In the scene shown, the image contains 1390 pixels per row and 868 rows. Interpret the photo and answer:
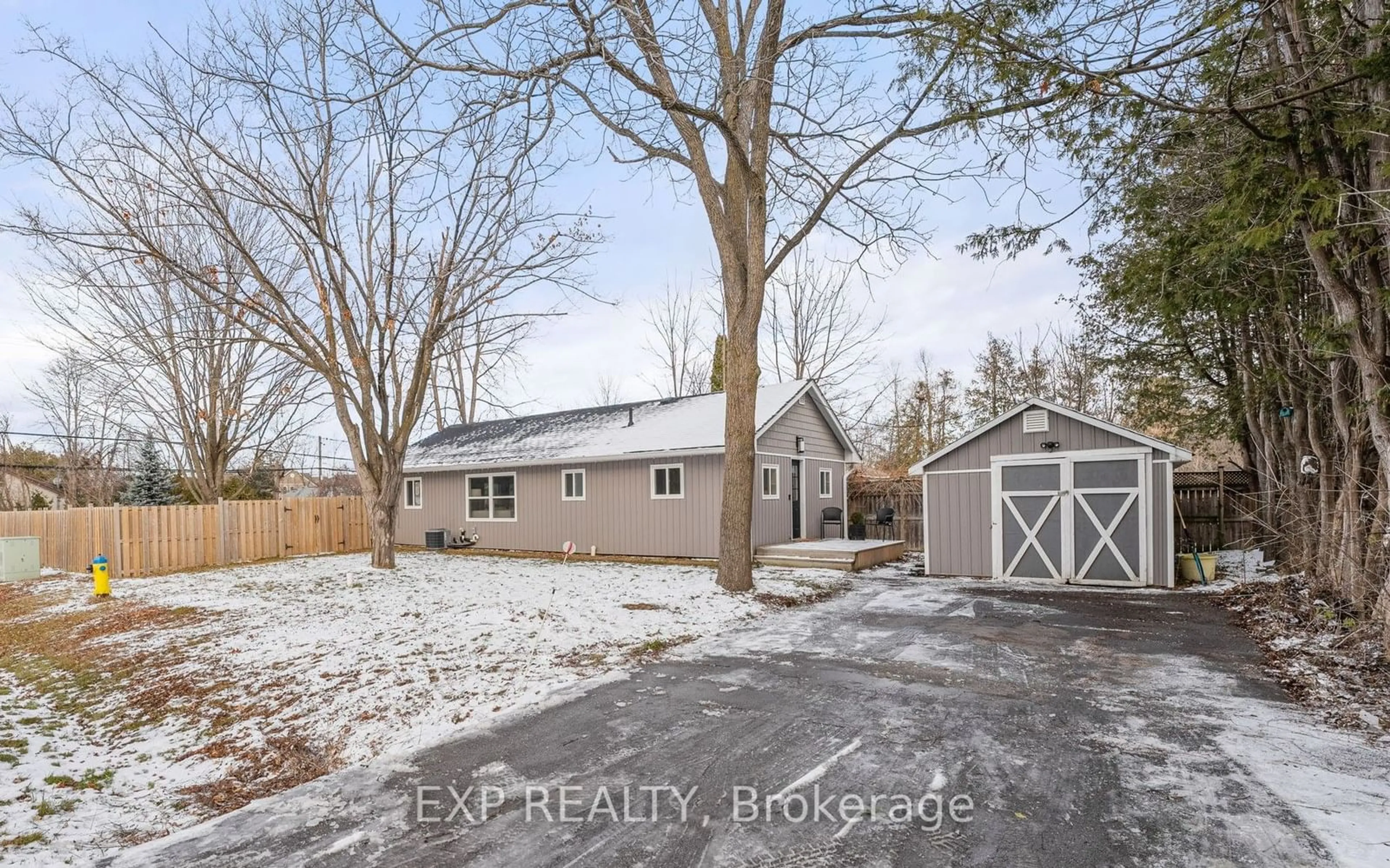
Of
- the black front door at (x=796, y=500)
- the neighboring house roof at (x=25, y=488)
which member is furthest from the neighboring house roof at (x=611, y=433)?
the neighboring house roof at (x=25, y=488)

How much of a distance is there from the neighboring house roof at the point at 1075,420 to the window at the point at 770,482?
9.94 ft

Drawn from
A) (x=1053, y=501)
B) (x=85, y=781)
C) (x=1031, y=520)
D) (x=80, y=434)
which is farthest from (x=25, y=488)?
(x=1053, y=501)

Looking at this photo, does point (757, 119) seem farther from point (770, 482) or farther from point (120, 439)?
point (120, 439)

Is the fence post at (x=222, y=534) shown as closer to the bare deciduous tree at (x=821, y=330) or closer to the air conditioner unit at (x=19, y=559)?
the air conditioner unit at (x=19, y=559)

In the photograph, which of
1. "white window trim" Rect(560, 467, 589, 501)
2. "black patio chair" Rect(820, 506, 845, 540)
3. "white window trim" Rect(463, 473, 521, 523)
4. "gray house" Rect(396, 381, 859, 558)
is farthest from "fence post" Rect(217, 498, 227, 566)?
"black patio chair" Rect(820, 506, 845, 540)

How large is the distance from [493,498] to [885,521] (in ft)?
31.0

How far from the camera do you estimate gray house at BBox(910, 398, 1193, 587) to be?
380 inches

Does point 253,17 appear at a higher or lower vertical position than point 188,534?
higher

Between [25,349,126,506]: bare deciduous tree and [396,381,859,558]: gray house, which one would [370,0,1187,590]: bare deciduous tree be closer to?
[396,381,859,558]: gray house

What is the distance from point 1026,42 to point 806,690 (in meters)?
5.08

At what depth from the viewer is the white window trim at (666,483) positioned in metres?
13.5

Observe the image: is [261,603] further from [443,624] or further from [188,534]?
[188,534]

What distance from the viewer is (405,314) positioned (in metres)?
11.2

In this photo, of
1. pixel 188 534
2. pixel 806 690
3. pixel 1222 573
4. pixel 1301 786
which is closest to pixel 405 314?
pixel 188 534
